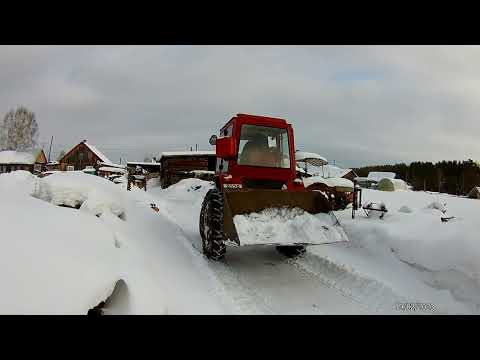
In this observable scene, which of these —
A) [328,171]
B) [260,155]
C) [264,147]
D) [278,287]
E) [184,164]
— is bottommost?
[278,287]

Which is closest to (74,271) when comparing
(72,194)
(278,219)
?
(72,194)

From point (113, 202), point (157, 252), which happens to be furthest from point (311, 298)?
point (113, 202)

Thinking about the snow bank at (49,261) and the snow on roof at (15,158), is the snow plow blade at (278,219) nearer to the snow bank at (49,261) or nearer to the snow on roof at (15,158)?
the snow bank at (49,261)

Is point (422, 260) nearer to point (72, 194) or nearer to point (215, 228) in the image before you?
point (215, 228)

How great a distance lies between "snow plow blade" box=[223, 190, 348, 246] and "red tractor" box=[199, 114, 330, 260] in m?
0.02

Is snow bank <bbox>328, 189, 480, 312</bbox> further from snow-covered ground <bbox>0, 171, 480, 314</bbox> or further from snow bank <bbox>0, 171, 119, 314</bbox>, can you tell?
snow bank <bbox>0, 171, 119, 314</bbox>

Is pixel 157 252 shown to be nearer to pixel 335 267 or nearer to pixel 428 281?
pixel 335 267

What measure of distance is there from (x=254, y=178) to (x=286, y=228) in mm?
1444

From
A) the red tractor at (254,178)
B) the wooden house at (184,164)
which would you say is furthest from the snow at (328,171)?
the red tractor at (254,178)

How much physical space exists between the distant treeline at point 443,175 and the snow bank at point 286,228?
1891 inches

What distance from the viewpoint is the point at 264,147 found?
6.55m

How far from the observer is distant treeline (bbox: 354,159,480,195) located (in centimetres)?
5247

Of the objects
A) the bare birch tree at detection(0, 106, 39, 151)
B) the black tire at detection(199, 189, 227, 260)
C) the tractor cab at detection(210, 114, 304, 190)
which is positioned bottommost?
the black tire at detection(199, 189, 227, 260)

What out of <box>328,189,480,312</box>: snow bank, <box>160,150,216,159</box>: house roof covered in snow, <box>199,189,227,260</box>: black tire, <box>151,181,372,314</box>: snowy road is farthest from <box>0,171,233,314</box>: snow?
<box>160,150,216,159</box>: house roof covered in snow
